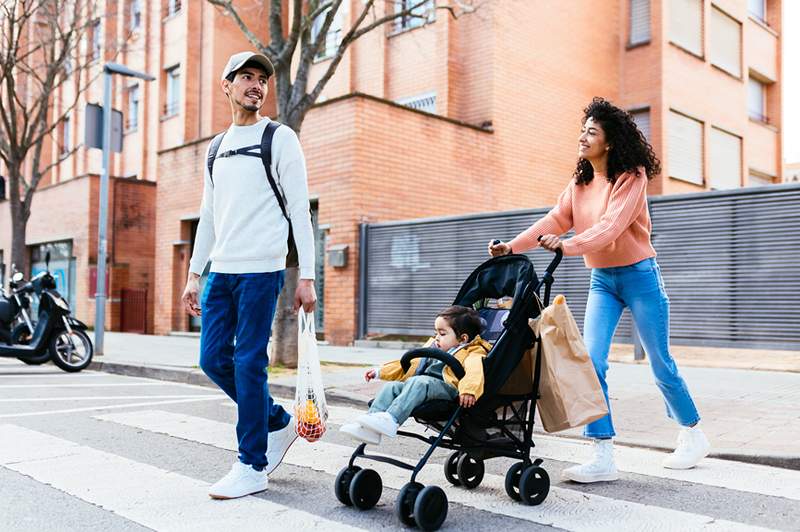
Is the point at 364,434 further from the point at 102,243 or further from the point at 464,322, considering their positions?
the point at 102,243

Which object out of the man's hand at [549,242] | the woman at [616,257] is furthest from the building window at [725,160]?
the man's hand at [549,242]

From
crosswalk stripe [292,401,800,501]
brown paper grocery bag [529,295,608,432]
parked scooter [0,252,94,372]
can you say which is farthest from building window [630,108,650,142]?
brown paper grocery bag [529,295,608,432]

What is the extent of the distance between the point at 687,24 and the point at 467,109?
7506 millimetres

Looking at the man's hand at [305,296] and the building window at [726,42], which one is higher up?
the building window at [726,42]

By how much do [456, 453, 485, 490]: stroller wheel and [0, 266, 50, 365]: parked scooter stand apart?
327 inches

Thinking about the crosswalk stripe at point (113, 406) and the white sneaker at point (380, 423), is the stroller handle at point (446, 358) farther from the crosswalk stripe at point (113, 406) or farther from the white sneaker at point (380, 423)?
the crosswalk stripe at point (113, 406)

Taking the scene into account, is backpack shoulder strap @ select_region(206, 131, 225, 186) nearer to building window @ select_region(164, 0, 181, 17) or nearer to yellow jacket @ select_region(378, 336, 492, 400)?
yellow jacket @ select_region(378, 336, 492, 400)

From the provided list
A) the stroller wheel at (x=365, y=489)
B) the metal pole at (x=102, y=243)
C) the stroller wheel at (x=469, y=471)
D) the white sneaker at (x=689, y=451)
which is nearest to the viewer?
the stroller wheel at (x=365, y=489)

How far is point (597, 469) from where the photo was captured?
438 centimetres

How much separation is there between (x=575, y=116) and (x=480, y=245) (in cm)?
763

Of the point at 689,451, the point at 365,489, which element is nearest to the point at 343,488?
the point at 365,489

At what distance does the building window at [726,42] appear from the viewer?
2169cm

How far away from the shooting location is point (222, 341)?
4113 mm

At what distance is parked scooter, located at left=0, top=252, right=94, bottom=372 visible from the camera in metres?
10.7
